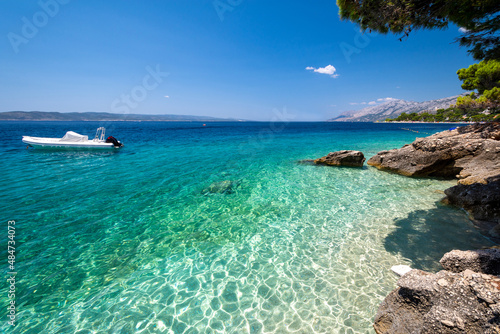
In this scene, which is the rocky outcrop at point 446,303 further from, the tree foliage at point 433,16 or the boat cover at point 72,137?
the boat cover at point 72,137

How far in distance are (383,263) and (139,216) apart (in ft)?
28.7

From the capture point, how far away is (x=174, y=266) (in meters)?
5.40

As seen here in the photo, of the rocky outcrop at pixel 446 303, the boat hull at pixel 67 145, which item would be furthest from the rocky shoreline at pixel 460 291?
the boat hull at pixel 67 145

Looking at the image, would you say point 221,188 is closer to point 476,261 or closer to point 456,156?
point 476,261

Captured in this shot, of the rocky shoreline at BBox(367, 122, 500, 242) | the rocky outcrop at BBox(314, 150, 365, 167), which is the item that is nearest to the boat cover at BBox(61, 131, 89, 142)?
the rocky outcrop at BBox(314, 150, 365, 167)

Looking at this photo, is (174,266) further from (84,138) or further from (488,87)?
(84,138)

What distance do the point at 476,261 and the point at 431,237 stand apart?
327cm

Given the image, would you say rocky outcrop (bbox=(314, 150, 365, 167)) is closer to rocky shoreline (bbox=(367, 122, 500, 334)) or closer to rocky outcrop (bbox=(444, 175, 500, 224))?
rocky outcrop (bbox=(444, 175, 500, 224))

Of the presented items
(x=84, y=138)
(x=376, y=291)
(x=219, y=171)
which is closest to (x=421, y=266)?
(x=376, y=291)

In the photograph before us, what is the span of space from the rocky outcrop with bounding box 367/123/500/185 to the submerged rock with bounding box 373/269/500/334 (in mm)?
8529

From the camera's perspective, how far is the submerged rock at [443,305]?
239 cm

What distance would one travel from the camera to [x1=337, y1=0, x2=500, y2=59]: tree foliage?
4887 mm

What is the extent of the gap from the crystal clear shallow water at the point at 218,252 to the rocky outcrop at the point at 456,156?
1162mm

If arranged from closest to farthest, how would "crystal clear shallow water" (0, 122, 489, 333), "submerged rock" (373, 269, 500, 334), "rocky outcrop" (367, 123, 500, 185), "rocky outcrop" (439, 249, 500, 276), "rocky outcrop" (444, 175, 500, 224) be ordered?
"submerged rock" (373, 269, 500, 334)
"rocky outcrop" (439, 249, 500, 276)
"crystal clear shallow water" (0, 122, 489, 333)
"rocky outcrop" (444, 175, 500, 224)
"rocky outcrop" (367, 123, 500, 185)
